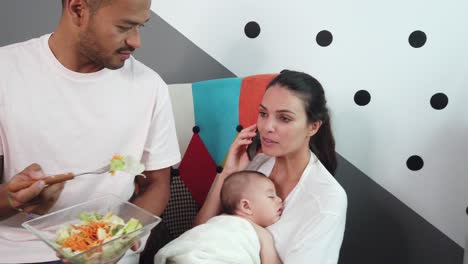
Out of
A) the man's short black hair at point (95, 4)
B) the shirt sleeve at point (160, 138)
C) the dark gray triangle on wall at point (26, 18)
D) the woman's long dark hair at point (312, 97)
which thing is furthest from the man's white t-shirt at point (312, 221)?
the dark gray triangle on wall at point (26, 18)

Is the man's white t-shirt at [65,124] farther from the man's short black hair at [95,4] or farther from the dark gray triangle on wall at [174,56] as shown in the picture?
the dark gray triangle on wall at [174,56]

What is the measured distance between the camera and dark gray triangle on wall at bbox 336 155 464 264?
6.12ft

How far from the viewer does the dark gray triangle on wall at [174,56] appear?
1.91 meters

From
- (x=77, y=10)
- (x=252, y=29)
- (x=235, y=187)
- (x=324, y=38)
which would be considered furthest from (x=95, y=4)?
(x=324, y=38)

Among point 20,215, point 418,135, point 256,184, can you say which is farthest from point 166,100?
point 418,135

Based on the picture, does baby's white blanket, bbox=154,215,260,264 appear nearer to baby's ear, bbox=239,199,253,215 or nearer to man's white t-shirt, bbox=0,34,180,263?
baby's ear, bbox=239,199,253,215

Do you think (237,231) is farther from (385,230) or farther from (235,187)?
(385,230)

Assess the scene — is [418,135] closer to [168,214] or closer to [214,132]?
[214,132]

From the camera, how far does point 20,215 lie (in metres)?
1.27

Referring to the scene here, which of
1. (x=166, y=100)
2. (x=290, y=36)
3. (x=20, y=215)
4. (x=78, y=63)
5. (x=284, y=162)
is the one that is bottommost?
(x=20, y=215)

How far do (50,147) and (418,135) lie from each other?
1.32m

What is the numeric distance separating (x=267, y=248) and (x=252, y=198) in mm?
168

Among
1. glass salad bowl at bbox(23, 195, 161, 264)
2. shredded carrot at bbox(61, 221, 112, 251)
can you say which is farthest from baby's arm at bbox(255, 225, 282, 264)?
shredded carrot at bbox(61, 221, 112, 251)

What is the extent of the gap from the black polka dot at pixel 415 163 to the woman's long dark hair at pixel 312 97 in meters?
0.42
